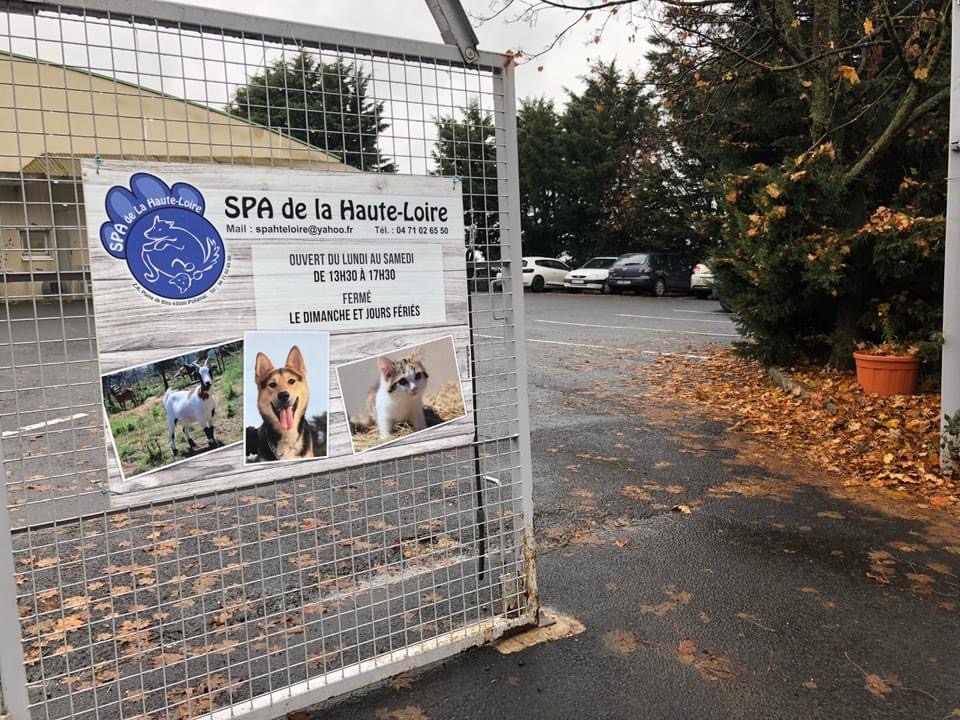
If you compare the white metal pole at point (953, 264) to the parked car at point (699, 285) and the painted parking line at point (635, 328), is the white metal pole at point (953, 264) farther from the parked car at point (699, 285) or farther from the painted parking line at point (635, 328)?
the parked car at point (699, 285)

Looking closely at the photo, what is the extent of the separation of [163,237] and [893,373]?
24.9ft

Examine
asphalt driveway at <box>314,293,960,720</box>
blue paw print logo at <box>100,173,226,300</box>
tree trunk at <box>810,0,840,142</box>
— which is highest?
tree trunk at <box>810,0,840,142</box>

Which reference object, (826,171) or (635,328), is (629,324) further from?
(826,171)

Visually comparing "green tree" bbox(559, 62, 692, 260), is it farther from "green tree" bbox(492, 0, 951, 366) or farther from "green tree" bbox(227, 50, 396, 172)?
"green tree" bbox(227, 50, 396, 172)

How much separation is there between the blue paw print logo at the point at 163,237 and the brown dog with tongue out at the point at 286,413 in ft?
1.13

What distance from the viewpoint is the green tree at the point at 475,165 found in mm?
3141

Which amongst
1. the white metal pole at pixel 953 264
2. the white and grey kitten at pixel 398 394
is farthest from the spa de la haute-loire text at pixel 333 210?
the white metal pole at pixel 953 264

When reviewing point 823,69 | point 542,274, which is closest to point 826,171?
point 823,69

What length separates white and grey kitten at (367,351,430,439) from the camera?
2955 millimetres

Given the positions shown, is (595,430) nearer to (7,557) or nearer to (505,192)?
(505,192)

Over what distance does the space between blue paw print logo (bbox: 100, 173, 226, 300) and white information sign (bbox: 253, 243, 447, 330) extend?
0.56ft

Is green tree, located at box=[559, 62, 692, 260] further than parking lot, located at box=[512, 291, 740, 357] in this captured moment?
Yes

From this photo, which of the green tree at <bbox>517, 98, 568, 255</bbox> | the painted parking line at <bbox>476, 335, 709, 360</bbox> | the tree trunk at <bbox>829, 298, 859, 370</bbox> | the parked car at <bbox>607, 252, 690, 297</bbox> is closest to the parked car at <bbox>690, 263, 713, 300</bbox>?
the parked car at <bbox>607, 252, 690, 297</bbox>

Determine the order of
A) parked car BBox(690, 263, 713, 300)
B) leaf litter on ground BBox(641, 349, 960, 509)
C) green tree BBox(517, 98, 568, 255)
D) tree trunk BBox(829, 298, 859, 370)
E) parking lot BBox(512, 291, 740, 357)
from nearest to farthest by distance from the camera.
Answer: leaf litter on ground BBox(641, 349, 960, 509) < tree trunk BBox(829, 298, 859, 370) < parking lot BBox(512, 291, 740, 357) < parked car BBox(690, 263, 713, 300) < green tree BBox(517, 98, 568, 255)
